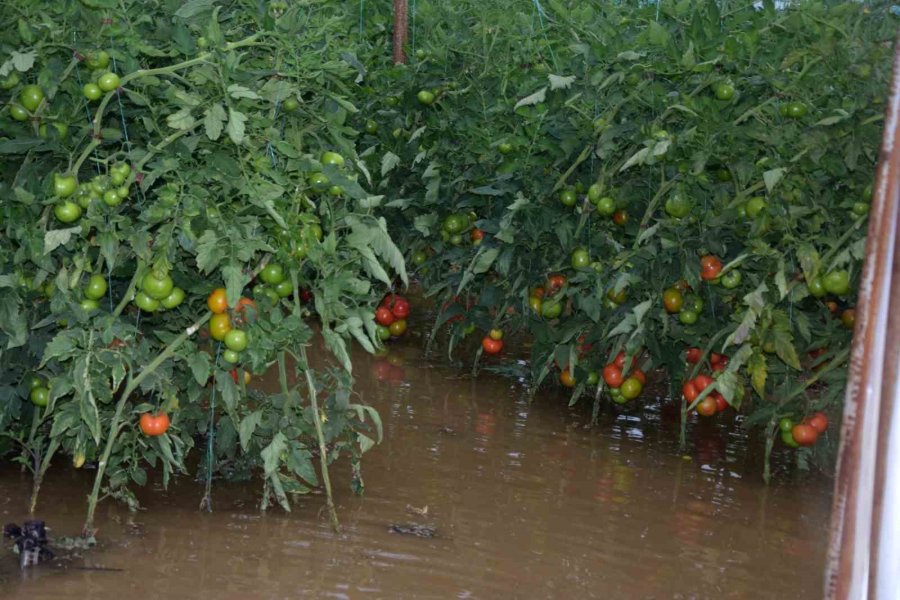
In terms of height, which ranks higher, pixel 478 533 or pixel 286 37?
pixel 286 37

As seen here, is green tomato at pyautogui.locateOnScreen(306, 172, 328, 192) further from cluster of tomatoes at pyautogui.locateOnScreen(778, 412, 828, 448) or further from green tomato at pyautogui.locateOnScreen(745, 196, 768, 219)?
cluster of tomatoes at pyautogui.locateOnScreen(778, 412, 828, 448)

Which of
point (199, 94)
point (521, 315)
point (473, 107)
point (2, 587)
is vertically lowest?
point (2, 587)

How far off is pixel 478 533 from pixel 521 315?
5.69ft

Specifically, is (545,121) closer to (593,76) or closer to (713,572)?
(593,76)

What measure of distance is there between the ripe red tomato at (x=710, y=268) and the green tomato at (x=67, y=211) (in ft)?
7.78

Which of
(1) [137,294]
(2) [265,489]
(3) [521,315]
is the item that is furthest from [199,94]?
(3) [521,315]

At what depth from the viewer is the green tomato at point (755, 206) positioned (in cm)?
427

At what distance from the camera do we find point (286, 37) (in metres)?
3.47

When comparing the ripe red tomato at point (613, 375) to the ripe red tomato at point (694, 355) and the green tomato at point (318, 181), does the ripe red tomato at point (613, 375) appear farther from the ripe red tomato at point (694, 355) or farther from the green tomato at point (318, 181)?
the green tomato at point (318, 181)

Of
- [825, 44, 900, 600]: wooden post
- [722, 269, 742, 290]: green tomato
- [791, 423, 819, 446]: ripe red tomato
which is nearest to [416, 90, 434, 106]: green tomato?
[722, 269, 742, 290]: green tomato

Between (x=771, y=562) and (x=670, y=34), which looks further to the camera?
(x=670, y=34)

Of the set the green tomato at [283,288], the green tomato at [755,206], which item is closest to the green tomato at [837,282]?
the green tomato at [755,206]

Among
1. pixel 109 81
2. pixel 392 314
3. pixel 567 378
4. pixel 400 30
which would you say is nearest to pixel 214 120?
pixel 109 81

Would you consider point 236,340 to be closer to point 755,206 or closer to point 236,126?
point 236,126
